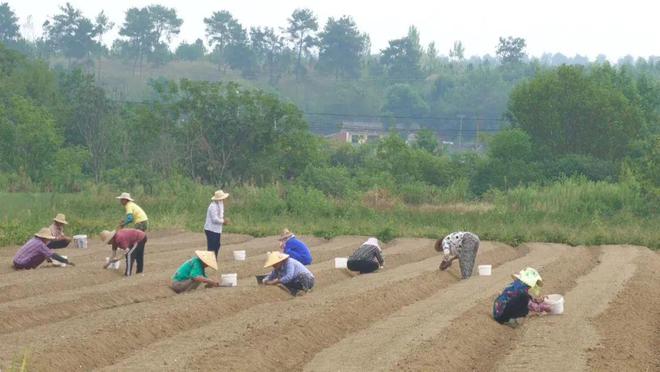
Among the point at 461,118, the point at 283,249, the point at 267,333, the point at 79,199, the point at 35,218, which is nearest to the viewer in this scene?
the point at 267,333

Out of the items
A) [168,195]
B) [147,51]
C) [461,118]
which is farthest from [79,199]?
[147,51]

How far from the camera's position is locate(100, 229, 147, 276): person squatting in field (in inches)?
754

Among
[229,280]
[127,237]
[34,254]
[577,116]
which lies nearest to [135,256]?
[127,237]

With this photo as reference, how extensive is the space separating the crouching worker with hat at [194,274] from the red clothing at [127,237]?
62.0 inches

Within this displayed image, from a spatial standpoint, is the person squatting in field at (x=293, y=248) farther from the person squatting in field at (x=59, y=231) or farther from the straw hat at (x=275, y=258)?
the person squatting in field at (x=59, y=231)

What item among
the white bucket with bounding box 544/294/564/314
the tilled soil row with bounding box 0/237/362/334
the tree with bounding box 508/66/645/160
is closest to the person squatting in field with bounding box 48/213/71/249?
the tilled soil row with bounding box 0/237/362/334

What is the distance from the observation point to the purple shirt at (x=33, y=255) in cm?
2094

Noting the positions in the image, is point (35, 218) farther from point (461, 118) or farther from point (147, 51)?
point (147, 51)

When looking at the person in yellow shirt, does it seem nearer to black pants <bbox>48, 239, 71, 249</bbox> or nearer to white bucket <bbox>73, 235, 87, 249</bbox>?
black pants <bbox>48, 239, 71, 249</bbox>

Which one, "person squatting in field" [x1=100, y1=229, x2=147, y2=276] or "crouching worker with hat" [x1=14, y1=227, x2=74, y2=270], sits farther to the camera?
"crouching worker with hat" [x1=14, y1=227, x2=74, y2=270]

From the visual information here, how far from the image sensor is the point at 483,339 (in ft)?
46.1

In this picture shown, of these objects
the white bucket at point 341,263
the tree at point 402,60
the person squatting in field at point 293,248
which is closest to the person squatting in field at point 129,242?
the person squatting in field at point 293,248

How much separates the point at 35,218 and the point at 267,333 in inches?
889

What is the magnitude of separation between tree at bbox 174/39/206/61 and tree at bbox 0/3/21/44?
2188 centimetres
